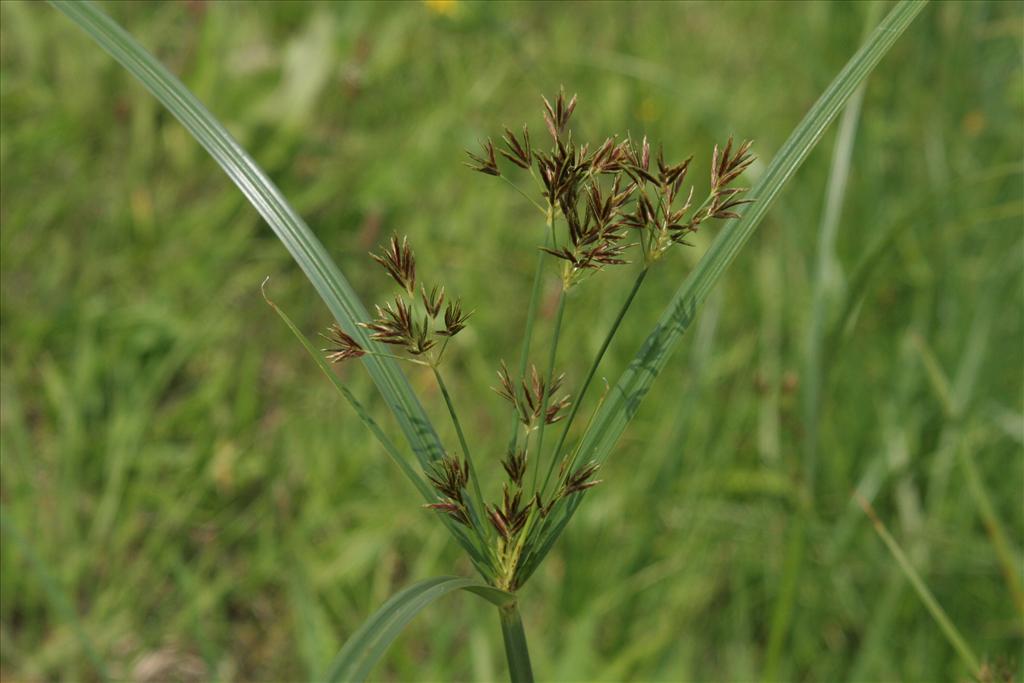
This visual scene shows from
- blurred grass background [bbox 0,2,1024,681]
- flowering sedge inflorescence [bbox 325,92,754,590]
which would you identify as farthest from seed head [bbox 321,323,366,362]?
blurred grass background [bbox 0,2,1024,681]

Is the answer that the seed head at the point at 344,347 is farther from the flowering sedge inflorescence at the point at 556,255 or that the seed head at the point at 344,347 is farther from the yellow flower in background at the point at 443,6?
the yellow flower in background at the point at 443,6

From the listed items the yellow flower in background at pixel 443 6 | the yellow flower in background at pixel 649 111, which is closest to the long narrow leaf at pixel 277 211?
the yellow flower in background at pixel 649 111

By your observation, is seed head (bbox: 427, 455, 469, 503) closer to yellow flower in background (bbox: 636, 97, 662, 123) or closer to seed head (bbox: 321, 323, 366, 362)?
seed head (bbox: 321, 323, 366, 362)

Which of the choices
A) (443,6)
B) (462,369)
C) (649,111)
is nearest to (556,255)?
(462,369)

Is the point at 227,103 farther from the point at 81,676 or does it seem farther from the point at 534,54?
the point at 81,676

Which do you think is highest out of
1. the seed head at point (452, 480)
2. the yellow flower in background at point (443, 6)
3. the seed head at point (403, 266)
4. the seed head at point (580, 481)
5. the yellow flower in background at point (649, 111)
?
the yellow flower in background at point (443, 6)

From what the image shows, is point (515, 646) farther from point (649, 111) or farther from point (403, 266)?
point (649, 111)
